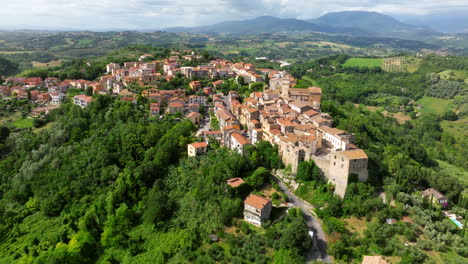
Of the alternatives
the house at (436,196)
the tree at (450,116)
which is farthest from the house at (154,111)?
the tree at (450,116)

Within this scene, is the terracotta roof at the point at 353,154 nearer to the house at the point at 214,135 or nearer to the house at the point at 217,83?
the house at the point at 214,135

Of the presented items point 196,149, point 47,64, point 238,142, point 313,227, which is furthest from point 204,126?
point 47,64

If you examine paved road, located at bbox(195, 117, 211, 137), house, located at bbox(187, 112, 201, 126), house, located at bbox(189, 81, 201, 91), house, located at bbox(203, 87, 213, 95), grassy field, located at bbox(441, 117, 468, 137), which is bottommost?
grassy field, located at bbox(441, 117, 468, 137)

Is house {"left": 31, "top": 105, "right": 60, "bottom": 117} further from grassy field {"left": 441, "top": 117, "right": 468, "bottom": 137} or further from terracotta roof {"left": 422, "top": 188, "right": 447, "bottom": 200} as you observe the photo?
grassy field {"left": 441, "top": 117, "right": 468, "bottom": 137}

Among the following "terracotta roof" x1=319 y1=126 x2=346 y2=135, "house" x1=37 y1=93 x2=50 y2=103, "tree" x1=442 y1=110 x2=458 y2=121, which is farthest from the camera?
"tree" x1=442 y1=110 x2=458 y2=121

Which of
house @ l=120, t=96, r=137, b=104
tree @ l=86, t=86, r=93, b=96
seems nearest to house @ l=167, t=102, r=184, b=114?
house @ l=120, t=96, r=137, b=104

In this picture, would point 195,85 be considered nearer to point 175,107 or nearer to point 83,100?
point 175,107

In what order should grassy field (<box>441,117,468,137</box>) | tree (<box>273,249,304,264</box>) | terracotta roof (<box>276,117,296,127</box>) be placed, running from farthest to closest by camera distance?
grassy field (<box>441,117,468,137</box>) → terracotta roof (<box>276,117,296,127</box>) → tree (<box>273,249,304,264</box>)

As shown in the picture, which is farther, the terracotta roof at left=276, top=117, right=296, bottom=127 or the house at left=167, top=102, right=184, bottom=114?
the house at left=167, top=102, right=184, bottom=114
